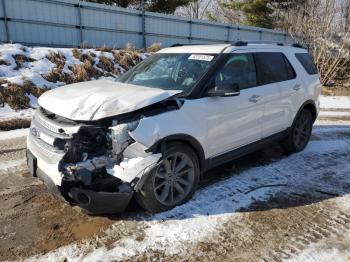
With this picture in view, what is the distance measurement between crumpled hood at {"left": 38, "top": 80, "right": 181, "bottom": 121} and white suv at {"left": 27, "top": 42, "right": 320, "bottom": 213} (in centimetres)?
1

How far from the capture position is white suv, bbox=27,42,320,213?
12.0 ft

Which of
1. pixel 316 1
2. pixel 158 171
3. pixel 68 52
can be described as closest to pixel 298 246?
pixel 158 171

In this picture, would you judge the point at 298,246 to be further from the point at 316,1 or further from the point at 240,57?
the point at 316,1

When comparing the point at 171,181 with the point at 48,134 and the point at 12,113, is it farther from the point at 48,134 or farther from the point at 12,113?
the point at 12,113

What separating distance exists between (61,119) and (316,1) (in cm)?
1778

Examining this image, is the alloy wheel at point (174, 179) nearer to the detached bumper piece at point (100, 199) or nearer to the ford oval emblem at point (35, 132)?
the detached bumper piece at point (100, 199)

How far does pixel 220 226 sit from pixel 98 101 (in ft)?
5.99

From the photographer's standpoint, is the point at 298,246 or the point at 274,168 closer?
the point at 298,246

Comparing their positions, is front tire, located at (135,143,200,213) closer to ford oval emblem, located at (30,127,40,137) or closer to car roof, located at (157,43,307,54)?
ford oval emblem, located at (30,127,40,137)

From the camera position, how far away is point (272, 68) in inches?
222

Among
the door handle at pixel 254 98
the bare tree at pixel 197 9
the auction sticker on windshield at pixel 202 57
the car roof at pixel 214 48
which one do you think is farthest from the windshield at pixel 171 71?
the bare tree at pixel 197 9

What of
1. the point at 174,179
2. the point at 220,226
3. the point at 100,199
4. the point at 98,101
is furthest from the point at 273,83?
the point at 100,199

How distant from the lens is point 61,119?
3.90 meters

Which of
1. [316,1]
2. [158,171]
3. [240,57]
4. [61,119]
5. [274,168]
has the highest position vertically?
[316,1]
